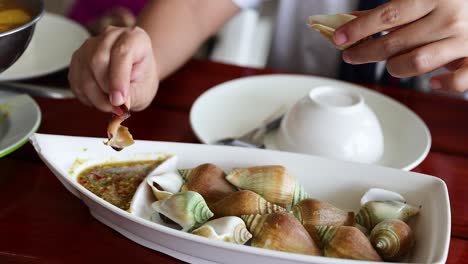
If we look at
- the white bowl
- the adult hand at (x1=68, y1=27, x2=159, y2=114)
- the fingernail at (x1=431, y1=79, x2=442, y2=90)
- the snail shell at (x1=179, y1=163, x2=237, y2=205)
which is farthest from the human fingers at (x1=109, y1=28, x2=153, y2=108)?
the fingernail at (x1=431, y1=79, x2=442, y2=90)

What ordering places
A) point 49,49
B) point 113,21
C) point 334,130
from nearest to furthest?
point 334,130 < point 49,49 < point 113,21

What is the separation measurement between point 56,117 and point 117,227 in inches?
10.7

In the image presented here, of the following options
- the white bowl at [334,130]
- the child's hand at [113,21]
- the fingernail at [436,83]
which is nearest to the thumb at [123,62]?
the white bowl at [334,130]

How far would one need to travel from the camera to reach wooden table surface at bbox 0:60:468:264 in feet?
1.90

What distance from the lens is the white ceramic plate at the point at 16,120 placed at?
0.70 m

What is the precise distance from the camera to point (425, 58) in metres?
0.68

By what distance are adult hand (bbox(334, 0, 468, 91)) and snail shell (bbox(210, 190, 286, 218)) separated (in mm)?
192

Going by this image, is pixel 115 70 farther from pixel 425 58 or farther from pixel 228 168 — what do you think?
pixel 425 58

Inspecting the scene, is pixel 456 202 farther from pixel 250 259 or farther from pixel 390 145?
pixel 250 259

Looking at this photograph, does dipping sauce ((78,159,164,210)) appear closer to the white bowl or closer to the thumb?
the thumb

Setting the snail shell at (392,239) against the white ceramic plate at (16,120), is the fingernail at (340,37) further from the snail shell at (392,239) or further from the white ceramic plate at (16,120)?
the white ceramic plate at (16,120)

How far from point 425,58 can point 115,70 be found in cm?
33

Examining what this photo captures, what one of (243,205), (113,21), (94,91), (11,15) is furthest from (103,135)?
(113,21)

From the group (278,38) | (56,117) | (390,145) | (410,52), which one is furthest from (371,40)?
(278,38)
